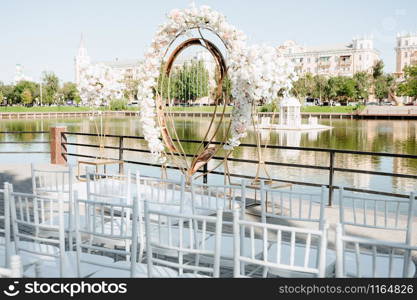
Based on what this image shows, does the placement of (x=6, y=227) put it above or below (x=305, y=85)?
below

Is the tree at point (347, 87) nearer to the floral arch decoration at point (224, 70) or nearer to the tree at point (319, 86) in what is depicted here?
the tree at point (319, 86)

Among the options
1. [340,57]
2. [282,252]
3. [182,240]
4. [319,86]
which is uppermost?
[340,57]

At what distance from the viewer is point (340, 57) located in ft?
288

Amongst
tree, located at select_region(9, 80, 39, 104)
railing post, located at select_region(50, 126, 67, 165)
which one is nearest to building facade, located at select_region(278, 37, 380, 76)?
tree, located at select_region(9, 80, 39, 104)

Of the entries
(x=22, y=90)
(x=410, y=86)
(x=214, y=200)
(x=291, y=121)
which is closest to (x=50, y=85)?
(x=22, y=90)

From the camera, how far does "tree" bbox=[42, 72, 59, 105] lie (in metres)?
74.8

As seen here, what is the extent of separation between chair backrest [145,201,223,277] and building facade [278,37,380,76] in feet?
271

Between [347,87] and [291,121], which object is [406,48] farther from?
[291,121]

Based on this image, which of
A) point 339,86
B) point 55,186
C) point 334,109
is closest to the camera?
point 55,186

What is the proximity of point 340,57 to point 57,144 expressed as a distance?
84563mm

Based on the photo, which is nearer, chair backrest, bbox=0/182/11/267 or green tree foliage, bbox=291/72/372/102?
chair backrest, bbox=0/182/11/267

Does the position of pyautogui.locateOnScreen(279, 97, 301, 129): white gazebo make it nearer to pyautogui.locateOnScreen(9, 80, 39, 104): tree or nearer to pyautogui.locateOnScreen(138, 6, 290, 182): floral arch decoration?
pyautogui.locateOnScreen(138, 6, 290, 182): floral arch decoration

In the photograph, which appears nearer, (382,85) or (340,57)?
(382,85)

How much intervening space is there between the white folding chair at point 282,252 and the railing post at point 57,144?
6465 millimetres
